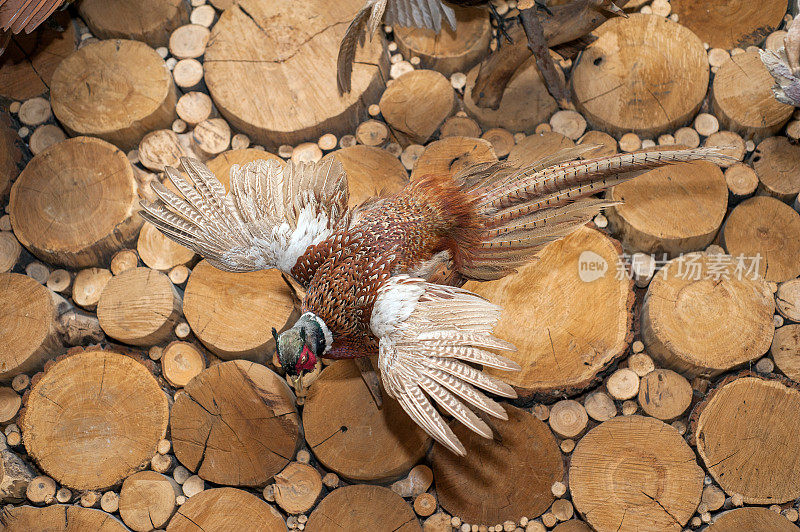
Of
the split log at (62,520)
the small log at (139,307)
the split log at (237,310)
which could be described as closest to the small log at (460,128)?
the split log at (237,310)

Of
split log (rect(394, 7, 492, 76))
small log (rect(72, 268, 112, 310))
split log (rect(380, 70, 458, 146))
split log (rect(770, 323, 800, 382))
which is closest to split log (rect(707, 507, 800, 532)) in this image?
split log (rect(770, 323, 800, 382))

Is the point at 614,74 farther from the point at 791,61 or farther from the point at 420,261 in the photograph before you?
the point at 420,261

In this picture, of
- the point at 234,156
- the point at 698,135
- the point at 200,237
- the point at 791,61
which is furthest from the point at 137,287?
the point at 791,61

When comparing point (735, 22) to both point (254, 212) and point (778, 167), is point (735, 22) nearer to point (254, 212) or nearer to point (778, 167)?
point (778, 167)

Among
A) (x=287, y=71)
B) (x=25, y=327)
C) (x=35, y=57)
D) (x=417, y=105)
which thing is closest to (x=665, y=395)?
(x=417, y=105)

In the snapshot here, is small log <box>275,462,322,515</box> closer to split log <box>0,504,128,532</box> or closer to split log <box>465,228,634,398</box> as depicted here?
split log <box>0,504,128,532</box>

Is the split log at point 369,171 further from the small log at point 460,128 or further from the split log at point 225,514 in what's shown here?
the split log at point 225,514
